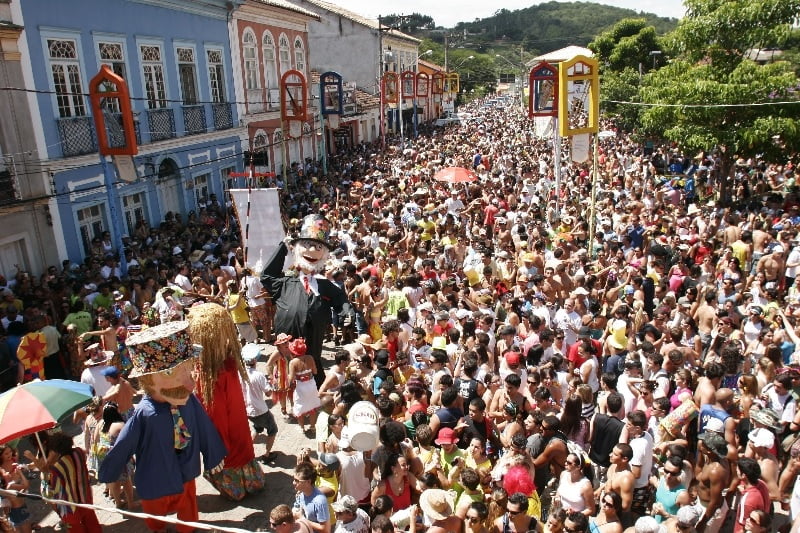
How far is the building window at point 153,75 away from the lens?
16.5m

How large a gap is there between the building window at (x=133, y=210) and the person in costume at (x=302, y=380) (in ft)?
34.6

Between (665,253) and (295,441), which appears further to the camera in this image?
(665,253)

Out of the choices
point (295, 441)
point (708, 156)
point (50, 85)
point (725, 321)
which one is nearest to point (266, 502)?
point (295, 441)

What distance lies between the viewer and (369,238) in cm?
A: 1184

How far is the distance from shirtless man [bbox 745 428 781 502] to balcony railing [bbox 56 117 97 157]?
43.1 feet

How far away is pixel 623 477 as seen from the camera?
4.68 m

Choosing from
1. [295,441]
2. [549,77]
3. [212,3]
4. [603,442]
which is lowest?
[295,441]

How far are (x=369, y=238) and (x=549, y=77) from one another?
6.25m

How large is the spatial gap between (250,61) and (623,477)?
21.1m

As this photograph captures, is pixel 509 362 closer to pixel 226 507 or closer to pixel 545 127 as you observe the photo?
pixel 226 507

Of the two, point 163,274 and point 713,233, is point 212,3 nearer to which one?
point 163,274

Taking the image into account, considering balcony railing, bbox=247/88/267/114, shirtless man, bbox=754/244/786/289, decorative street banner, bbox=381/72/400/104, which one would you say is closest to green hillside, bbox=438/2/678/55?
decorative street banner, bbox=381/72/400/104

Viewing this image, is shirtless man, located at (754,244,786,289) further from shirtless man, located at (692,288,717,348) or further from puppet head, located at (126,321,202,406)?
puppet head, located at (126,321,202,406)

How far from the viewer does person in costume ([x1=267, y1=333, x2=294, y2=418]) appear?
6.84 m
